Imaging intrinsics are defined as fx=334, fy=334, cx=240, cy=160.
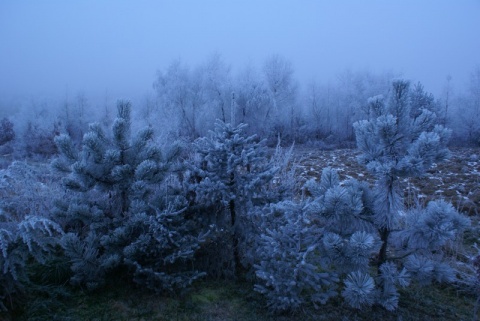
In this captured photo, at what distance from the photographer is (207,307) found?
11.1ft

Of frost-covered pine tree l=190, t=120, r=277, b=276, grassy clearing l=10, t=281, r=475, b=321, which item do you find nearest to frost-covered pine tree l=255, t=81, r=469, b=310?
grassy clearing l=10, t=281, r=475, b=321

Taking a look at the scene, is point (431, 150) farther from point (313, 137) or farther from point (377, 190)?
point (313, 137)

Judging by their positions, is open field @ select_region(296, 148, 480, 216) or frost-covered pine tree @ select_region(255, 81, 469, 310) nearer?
frost-covered pine tree @ select_region(255, 81, 469, 310)

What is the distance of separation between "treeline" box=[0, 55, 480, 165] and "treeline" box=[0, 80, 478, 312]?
727 inches

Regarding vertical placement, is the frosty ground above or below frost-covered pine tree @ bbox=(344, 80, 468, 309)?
below

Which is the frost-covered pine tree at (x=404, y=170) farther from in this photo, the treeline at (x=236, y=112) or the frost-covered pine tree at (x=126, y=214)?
the treeline at (x=236, y=112)

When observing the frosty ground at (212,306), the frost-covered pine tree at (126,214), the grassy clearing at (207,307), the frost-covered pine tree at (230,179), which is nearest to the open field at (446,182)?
the frosty ground at (212,306)

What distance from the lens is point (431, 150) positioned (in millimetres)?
2719

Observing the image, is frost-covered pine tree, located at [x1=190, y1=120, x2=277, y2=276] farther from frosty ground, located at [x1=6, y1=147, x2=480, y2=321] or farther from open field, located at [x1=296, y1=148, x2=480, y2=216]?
open field, located at [x1=296, y1=148, x2=480, y2=216]

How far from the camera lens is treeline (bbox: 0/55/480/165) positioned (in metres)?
24.1

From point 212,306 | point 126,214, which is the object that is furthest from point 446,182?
point 126,214

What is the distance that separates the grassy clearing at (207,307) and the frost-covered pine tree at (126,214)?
0.17 m

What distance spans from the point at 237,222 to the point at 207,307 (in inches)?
37.8

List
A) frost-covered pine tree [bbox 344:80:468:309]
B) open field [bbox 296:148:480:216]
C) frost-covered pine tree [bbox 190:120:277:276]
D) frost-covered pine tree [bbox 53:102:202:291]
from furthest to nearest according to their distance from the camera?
open field [bbox 296:148:480:216], frost-covered pine tree [bbox 190:120:277:276], frost-covered pine tree [bbox 53:102:202:291], frost-covered pine tree [bbox 344:80:468:309]
